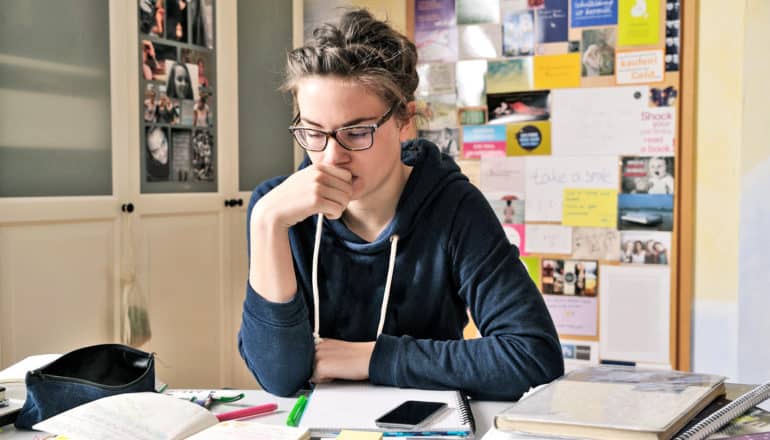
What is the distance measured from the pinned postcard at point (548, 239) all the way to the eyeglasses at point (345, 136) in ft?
6.06

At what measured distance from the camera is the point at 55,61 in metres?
2.11

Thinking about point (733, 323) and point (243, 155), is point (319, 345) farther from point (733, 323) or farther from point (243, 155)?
point (733, 323)

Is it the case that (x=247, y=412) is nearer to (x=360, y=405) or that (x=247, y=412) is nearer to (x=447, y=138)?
(x=360, y=405)

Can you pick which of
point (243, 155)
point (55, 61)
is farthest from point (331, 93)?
point (243, 155)

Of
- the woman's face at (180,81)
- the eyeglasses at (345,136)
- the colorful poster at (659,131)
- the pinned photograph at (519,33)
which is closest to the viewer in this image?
the eyeglasses at (345,136)

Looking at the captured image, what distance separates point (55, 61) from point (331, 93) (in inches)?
48.0

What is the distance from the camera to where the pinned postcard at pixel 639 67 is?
2.81 meters

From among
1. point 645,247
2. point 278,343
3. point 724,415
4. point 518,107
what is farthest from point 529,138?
point 724,415

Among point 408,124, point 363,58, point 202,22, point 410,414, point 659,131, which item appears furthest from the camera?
point 659,131

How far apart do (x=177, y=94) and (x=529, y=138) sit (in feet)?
4.42

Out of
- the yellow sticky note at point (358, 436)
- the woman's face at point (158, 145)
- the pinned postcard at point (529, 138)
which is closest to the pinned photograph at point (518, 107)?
the pinned postcard at point (529, 138)

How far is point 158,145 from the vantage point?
2496 millimetres

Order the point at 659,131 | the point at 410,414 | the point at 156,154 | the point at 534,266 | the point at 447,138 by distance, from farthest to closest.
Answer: the point at 447,138, the point at 534,266, the point at 659,131, the point at 156,154, the point at 410,414

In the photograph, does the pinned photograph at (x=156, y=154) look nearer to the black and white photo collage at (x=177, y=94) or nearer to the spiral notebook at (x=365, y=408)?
the black and white photo collage at (x=177, y=94)
